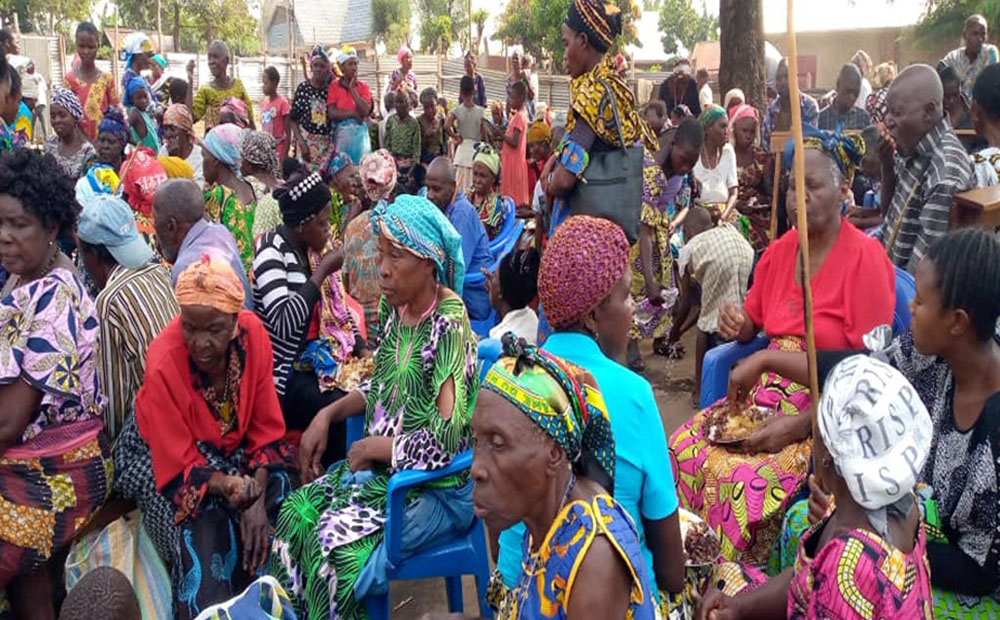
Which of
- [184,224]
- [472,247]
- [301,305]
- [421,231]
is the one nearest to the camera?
[421,231]

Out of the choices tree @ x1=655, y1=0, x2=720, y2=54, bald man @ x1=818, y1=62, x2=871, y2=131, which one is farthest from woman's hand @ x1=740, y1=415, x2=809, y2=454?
tree @ x1=655, y1=0, x2=720, y2=54

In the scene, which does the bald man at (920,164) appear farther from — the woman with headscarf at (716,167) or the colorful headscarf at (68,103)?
the colorful headscarf at (68,103)

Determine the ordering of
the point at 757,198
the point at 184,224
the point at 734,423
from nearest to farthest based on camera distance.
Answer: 1. the point at 734,423
2. the point at 184,224
3. the point at 757,198

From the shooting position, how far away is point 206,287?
3.18 meters

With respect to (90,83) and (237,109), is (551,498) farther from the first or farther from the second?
(90,83)

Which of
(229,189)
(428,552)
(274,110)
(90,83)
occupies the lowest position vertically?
(428,552)

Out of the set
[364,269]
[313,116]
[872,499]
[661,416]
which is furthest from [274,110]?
[872,499]

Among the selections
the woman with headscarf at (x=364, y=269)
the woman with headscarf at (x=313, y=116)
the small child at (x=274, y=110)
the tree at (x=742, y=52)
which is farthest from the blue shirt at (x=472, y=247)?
the small child at (x=274, y=110)

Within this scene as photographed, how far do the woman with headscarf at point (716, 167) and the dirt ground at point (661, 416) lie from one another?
1190 millimetres

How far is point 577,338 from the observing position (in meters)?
2.54

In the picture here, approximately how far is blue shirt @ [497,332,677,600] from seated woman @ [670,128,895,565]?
3.09 feet

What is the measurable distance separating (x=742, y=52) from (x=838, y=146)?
759 cm

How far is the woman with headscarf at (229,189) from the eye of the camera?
5727 mm

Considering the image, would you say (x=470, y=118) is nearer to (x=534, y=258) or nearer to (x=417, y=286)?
(x=534, y=258)
